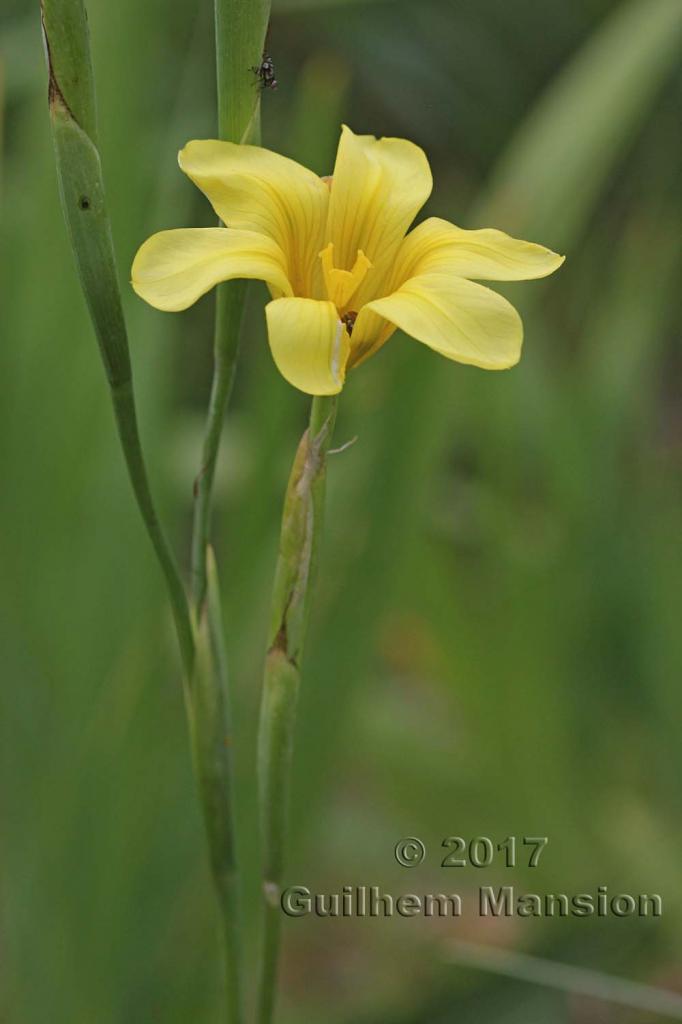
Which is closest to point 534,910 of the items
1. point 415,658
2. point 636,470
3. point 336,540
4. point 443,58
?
point 336,540

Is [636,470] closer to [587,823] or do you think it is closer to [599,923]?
[587,823]
